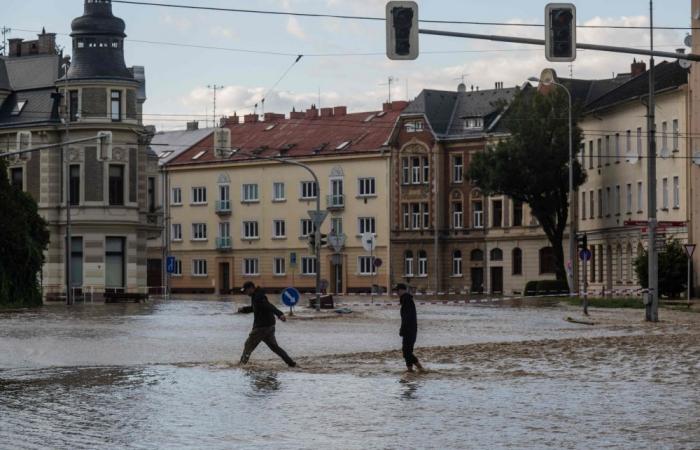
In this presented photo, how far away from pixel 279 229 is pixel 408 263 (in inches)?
480

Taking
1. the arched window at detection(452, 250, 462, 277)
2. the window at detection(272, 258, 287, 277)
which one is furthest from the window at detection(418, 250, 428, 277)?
the window at detection(272, 258, 287, 277)

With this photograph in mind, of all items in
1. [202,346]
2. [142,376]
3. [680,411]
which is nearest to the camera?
[680,411]

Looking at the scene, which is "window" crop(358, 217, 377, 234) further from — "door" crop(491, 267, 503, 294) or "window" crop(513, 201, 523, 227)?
"window" crop(513, 201, 523, 227)

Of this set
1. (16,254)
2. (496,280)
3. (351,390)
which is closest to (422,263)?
(496,280)

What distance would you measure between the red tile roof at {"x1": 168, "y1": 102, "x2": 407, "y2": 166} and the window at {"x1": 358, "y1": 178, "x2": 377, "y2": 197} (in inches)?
83.9

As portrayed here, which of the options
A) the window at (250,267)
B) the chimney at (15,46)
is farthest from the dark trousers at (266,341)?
the window at (250,267)

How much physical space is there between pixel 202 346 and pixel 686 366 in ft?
39.3

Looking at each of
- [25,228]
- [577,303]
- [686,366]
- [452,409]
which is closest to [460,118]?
[577,303]

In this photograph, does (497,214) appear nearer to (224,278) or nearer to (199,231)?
(224,278)

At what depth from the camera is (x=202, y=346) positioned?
36.0 metres

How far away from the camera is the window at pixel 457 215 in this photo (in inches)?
4449

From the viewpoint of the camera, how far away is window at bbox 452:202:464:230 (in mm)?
113000

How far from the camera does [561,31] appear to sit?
26266mm

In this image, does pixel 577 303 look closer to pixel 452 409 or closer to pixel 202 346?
pixel 202 346
